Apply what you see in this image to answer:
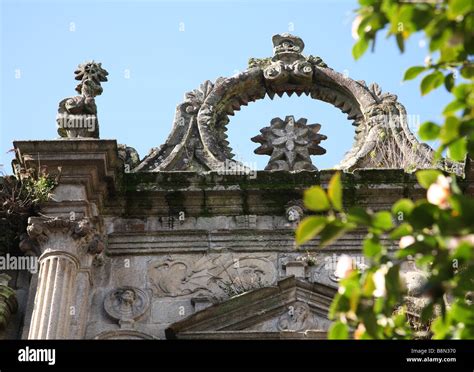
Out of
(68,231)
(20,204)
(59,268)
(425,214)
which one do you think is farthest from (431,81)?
(20,204)

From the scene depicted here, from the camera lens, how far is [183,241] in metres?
11.5

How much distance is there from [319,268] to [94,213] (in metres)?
2.24

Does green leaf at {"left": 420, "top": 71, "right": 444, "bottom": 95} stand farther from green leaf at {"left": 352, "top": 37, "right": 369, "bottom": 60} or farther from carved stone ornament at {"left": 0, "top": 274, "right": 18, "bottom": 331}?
carved stone ornament at {"left": 0, "top": 274, "right": 18, "bottom": 331}

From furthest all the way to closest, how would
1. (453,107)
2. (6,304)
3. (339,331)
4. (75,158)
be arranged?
(75,158) < (6,304) < (453,107) < (339,331)

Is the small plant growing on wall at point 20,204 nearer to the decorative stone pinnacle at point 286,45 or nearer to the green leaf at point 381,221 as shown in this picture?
the decorative stone pinnacle at point 286,45

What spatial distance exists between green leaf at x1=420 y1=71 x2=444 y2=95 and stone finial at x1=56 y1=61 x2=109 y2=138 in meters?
6.20

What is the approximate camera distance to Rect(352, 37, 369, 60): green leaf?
235 inches

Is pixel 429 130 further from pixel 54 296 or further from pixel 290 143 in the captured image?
pixel 290 143

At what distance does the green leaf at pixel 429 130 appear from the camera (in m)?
6.00

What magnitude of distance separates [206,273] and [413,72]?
5441 millimetres

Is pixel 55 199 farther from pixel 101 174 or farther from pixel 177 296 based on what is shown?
pixel 177 296

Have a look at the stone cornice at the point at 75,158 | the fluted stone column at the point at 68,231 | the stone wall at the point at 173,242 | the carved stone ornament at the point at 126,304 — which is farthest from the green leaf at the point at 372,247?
the stone cornice at the point at 75,158

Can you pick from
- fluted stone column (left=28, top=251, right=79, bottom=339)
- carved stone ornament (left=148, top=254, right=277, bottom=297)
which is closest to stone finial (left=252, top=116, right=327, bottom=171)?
carved stone ornament (left=148, top=254, right=277, bottom=297)
